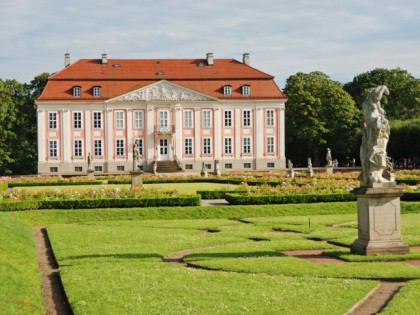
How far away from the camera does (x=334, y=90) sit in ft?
213

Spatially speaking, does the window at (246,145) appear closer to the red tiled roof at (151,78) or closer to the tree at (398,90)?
the red tiled roof at (151,78)

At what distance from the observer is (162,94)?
194 feet

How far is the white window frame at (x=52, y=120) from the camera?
2288 inches

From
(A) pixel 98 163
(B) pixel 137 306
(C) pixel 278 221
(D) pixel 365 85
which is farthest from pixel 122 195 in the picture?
(D) pixel 365 85

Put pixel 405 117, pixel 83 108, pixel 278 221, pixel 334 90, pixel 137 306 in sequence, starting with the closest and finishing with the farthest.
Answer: pixel 137 306 → pixel 278 221 → pixel 83 108 → pixel 334 90 → pixel 405 117

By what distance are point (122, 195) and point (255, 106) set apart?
37.4m

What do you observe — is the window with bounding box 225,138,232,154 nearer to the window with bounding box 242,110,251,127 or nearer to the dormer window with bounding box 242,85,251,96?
the window with bounding box 242,110,251,127

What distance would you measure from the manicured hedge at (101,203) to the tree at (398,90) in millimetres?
48636

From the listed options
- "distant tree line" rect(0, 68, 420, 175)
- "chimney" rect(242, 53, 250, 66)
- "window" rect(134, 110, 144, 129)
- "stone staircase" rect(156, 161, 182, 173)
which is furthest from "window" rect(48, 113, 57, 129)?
"chimney" rect(242, 53, 250, 66)

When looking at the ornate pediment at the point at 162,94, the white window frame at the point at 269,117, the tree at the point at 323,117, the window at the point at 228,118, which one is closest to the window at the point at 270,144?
the white window frame at the point at 269,117

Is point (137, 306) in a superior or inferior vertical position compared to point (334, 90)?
inferior

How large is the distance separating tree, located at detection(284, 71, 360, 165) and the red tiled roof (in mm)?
4778

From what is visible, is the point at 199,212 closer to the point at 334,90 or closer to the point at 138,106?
the point at 138,106

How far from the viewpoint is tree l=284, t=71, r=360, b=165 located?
210 feet
